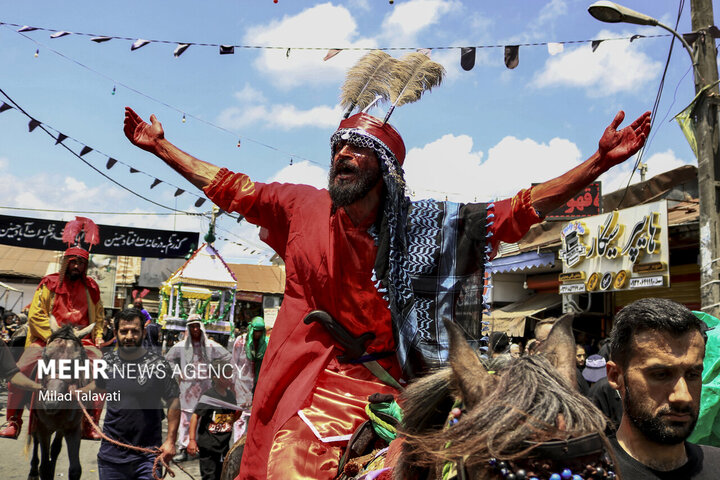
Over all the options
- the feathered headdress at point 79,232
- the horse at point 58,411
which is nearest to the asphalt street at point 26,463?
the horse at point 58,411

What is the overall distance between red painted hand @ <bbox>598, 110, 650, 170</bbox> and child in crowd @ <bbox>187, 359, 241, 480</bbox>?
5531mm

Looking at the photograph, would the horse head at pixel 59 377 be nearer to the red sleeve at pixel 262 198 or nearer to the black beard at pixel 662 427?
the red sleeve at pixel 262 198

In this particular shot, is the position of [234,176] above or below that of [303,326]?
above

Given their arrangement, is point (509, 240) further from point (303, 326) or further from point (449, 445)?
point (449, 445)

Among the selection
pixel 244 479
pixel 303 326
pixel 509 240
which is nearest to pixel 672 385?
pixel 509 240

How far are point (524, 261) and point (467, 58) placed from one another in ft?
29.5

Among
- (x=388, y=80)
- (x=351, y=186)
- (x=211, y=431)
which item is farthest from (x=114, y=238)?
(x=351, y=186)

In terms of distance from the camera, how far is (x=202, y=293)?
13984 mm

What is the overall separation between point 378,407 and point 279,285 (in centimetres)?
3374

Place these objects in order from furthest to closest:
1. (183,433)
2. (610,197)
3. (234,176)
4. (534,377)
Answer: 1. (610,197)
2. (183,433)
3. (234,176)
4. (534,377)

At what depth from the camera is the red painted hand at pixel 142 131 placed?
326 cm

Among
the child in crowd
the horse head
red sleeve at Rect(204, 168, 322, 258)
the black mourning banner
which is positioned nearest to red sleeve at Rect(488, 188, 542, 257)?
red sleeve at Rect(204, 168, 322, 258)

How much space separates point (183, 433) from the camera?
31.7 ft

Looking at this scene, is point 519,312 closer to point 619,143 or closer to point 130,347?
point 130,347
